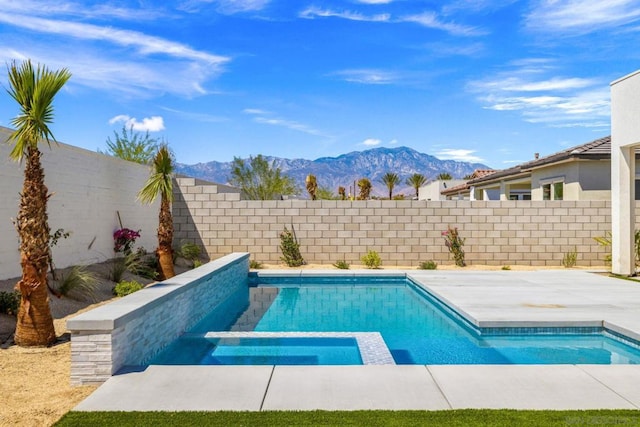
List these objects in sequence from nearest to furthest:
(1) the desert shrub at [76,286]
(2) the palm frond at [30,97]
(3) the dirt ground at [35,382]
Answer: (3) the dirt ground at [35,382], (2) the palm frond at [30,97], (1) the desert shrub at [76,286]

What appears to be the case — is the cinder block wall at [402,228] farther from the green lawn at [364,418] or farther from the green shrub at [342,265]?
the green lawn at [364,418]

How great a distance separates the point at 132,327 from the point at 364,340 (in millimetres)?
3104

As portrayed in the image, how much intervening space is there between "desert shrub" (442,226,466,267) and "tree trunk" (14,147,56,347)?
11.6 metres

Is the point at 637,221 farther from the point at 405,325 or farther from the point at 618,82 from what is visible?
the point at 405,325

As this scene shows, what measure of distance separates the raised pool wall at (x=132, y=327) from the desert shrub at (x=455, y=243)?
28.8 ft

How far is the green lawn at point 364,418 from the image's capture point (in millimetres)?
3926

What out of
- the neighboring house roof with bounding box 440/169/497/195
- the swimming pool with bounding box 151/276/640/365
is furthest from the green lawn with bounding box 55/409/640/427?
the neighboring house roof with bounding box 440/169/497/195

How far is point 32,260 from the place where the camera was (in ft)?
20.4

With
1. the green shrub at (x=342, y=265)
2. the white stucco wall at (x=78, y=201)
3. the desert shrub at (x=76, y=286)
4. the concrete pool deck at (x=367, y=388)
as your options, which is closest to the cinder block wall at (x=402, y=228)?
the green shrub at (x=342, y=265)

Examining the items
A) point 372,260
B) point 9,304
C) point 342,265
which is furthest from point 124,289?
point 372,260

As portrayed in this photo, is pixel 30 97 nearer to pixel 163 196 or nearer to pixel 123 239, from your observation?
pixel 163 196

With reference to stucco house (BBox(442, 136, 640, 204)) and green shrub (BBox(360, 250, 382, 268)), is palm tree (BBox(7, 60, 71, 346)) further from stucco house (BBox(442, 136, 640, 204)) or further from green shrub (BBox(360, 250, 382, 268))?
stucco house (BBox(442, 136, 640, 204))

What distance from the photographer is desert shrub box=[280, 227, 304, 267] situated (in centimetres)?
1518

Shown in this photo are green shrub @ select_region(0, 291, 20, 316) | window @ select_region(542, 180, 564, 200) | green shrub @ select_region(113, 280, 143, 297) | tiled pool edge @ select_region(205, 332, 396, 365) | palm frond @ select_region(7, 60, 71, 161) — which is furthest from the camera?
window @ select_region(542, 180, 564, 200)
